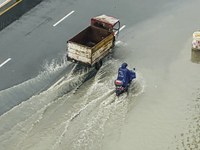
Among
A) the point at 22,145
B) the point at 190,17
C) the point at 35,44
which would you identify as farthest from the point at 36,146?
the point at 190,17

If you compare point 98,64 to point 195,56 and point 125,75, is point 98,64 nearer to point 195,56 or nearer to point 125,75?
point 125,75

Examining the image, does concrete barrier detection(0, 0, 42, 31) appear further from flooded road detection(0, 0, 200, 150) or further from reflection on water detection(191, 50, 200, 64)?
reflection on water detection(191, 50, 200, 64)

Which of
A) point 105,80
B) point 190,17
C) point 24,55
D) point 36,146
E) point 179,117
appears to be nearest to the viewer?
point 36,146

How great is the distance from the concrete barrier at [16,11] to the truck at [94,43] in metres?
5.88

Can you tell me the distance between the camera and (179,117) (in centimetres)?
2230

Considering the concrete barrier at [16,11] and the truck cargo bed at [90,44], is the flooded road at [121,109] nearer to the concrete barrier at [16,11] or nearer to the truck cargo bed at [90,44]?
the truck cargo bed at [90,44]

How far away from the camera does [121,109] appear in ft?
73.9

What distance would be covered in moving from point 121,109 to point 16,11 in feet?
39.2

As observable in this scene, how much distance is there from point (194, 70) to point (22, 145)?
1122cm

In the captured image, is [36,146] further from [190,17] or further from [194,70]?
[190,17]

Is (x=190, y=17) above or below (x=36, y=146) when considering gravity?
above

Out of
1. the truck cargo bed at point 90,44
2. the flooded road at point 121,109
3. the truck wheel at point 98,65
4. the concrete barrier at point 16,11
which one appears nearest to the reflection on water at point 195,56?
the flooded road at point 121,109

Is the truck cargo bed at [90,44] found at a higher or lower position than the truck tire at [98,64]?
higher

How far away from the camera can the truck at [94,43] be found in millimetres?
24031
